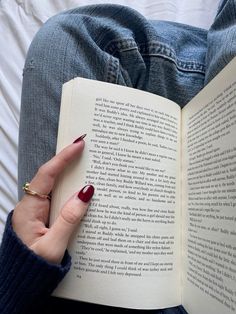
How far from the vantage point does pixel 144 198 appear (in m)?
0.47

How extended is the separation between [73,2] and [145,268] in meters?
0.56

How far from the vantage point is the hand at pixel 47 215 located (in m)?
0.43

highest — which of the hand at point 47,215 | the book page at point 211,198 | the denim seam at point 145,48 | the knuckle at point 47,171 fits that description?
the denim seam at point 145,48

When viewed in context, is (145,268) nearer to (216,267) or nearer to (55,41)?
(216,267)

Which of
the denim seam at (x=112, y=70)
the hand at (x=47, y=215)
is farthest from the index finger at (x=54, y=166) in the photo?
the denim seam at (x=112, y=70)

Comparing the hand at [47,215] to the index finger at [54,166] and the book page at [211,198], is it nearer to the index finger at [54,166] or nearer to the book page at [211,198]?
the index finger at [54,166]

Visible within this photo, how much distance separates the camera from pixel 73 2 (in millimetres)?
778

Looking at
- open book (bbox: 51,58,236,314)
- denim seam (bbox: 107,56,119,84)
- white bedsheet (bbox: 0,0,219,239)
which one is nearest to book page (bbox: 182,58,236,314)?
open book (bbox: 51,58,236,314)

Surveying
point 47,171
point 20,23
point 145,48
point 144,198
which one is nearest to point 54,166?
point 47,171

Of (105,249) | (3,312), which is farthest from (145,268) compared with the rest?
(3,312)

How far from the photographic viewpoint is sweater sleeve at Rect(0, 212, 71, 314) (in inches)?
17.1

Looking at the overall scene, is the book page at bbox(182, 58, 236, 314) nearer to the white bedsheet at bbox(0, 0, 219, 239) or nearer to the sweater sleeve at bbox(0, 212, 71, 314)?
the sweater sleeve at bbox(0, 212, 71, 314)

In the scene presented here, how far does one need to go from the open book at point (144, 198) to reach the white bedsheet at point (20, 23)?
11.8 inches

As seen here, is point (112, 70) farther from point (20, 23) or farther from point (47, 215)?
point (20, 23)
